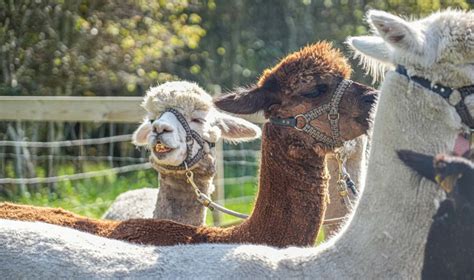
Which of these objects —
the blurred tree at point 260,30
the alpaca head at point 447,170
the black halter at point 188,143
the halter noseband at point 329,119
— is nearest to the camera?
the alpaca head at point 447,170

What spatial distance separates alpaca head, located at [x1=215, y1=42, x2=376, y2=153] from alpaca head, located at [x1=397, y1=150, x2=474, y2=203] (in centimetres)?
135

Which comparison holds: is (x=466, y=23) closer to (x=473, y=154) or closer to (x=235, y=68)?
(x=473, y=154)

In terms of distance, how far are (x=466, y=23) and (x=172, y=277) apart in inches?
48.6

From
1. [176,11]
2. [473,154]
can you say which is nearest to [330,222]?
[473,154]

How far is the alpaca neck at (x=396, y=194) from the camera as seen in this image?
282 cm

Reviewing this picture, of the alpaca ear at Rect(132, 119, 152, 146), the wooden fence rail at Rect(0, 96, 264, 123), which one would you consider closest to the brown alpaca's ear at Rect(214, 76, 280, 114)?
the alpaca ear at Rect(132, 119, 152, 146)

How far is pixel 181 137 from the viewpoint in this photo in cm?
477

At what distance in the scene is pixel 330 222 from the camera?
4523 mm

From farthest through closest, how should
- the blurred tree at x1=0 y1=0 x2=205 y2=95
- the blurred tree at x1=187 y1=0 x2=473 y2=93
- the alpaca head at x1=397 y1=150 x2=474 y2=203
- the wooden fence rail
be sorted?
the blurred tree at x1=187 y1=0 x2=473 y2=93 < the blurred tree at x1=0 y1=0 x2=205 y2=95 < the wooden fence rail < the alpaca head at x1=397 y1=150 x2=474 y2=203

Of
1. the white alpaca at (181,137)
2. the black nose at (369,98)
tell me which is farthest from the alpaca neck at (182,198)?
the black nose at (369,98)

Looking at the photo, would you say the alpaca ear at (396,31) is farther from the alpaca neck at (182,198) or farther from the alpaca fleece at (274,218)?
the alpaca neck at (182,198)

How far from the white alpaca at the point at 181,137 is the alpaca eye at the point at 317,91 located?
819mm

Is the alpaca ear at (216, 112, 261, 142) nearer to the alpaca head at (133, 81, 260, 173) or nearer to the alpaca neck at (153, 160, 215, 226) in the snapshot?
the alpaca head at (133, 81, 260, 173)

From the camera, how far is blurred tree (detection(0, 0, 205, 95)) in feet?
32.3
